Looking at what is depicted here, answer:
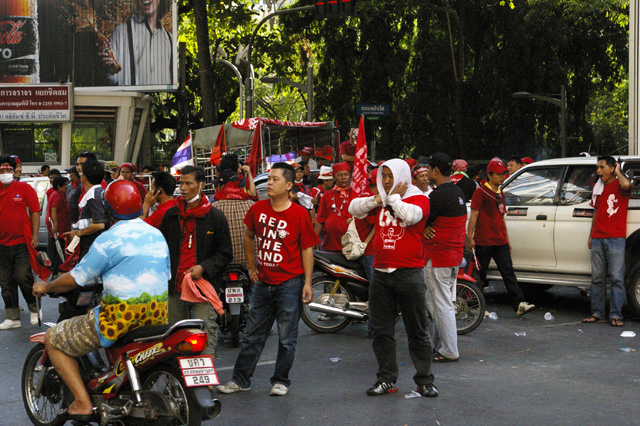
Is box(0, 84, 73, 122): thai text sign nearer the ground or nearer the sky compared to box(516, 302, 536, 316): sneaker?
nearer the sky

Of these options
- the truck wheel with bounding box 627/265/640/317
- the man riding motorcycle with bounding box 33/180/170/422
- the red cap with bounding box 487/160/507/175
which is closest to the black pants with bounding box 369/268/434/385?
the man riding motorcycle with bounding box 33/180/170/422

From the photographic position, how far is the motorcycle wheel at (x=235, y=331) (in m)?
8.42

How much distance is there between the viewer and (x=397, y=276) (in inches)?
254

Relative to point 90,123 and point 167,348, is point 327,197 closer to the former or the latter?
point 167,348

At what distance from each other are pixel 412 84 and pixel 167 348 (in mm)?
28051

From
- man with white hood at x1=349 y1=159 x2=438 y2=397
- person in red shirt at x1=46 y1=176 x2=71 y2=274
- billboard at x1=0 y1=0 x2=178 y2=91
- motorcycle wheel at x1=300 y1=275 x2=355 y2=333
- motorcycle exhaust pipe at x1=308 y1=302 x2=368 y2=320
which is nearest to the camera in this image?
man with white hood at x1=349 y1=159 x2=438 y2=397

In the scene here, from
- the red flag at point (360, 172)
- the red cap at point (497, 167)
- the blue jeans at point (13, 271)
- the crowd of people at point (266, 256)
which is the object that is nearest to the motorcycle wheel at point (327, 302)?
the crowd of people at point (266, 256)

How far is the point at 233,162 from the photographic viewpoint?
9.11 m

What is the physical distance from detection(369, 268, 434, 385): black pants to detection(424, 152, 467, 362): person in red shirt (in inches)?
42.9

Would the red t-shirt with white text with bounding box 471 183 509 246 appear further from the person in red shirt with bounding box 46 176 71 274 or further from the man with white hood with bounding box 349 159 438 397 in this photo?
the person in red shirt with bounding box 46 176 71 274

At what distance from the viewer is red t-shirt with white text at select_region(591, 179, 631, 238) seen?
31.2 feet

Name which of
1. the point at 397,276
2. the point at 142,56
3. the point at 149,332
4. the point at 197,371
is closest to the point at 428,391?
the point at 397,276

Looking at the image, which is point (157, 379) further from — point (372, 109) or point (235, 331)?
point (372, 109)

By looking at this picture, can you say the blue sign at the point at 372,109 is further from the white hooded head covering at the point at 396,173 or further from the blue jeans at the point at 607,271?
the white hooded head covering at the point at 396,173
